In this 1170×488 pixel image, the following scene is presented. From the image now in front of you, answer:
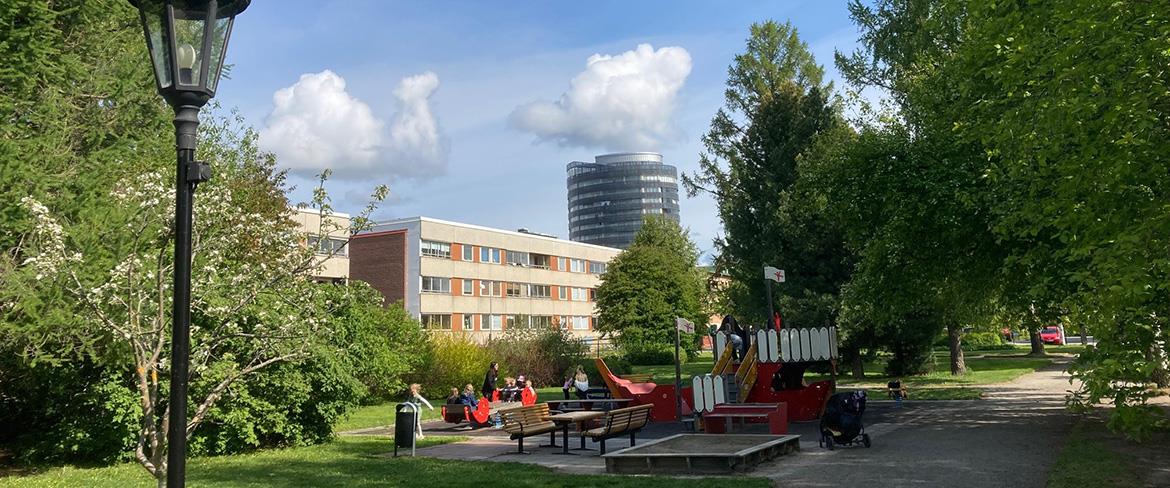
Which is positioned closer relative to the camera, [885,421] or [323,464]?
[323,464]

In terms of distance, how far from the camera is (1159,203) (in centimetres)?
851

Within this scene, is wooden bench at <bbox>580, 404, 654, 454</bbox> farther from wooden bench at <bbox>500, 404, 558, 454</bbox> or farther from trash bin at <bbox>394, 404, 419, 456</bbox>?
trash bin at <bbox>394, 404, 419, 456</bbox>

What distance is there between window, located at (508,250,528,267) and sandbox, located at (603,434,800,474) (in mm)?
57965

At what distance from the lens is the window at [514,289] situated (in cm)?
7050

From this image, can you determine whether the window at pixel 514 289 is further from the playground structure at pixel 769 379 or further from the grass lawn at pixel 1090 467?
the grass lawn at pixel 1090 467

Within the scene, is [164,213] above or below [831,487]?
above

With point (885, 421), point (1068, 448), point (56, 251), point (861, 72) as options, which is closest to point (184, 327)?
point (56, 251)

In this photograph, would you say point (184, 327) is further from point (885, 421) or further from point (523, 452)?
point (885, 421)

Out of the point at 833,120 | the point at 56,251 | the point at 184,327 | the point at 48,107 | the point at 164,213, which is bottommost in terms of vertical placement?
the point at 184,327

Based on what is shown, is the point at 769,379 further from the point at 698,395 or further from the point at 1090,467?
the point at 1090,467

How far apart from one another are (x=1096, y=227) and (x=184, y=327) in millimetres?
8982

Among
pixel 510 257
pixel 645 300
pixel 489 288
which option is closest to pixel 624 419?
pixel 645 300

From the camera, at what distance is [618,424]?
555 inches

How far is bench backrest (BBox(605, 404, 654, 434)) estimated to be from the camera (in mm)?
13859
